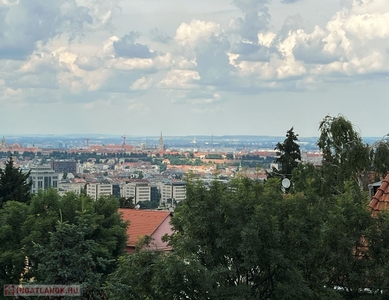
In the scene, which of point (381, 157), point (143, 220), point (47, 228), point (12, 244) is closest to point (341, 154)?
point (381, 157)

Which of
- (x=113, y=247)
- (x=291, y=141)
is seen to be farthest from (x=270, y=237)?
(x=291, y=141)

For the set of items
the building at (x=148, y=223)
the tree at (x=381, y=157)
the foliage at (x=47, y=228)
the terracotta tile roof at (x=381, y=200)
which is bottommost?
the building at (x=148, y=223)

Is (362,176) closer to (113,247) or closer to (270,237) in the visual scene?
(113,247)

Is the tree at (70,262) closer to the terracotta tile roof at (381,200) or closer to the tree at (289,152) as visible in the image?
the terracotta tile roof at (381,200)

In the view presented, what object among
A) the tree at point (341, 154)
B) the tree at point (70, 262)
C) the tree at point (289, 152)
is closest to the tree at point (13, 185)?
the tree at point (289, 152)

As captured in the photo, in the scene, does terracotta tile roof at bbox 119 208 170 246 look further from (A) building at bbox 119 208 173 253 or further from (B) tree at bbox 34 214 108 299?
(B) tree at bbox 34 214 108 299

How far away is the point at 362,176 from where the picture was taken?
22562 millimetres

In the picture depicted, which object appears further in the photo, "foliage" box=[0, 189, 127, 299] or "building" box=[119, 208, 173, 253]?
"building" box=[119, 208, 173, 253]

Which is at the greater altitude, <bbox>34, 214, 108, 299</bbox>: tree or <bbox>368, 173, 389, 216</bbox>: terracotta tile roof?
<bbox>368, 173, 389, 216</bbox>: terracotta tile roof

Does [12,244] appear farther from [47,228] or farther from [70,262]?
[70,262]

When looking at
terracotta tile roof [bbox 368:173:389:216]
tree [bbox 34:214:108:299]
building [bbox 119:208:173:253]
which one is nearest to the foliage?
tree [bbox 34:214:108:299]

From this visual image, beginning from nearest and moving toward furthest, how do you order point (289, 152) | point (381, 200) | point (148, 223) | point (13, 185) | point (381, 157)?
point (381, 200) → point (381, 157) → point (148, 223) → point (13, 185) → point (289, 152)

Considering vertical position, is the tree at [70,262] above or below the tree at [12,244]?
above

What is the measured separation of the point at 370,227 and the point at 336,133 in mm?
12435
